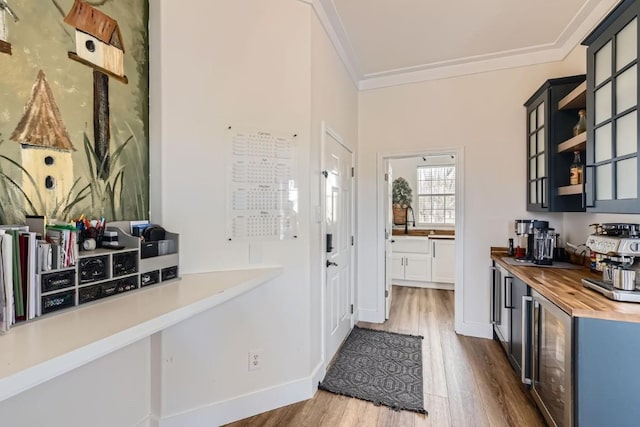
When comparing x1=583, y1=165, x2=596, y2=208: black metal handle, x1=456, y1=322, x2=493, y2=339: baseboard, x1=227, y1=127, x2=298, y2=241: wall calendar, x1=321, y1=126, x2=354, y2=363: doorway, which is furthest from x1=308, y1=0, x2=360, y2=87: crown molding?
x1=456, y1=322, x2=493, y2=339: baseboard

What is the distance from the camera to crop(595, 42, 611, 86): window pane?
169cm

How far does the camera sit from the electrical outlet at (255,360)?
198cm

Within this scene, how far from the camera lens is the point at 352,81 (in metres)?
3.41

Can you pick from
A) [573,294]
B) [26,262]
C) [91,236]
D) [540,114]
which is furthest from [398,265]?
[26,262]

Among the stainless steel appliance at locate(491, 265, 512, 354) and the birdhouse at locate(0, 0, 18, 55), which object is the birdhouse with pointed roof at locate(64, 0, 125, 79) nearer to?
the birdhouse at locate(0, 0, 18, 55)

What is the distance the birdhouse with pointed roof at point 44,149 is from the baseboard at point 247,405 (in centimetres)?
134

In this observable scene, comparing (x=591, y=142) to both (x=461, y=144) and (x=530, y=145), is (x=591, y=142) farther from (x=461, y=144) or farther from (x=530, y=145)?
(x=461, y=144)

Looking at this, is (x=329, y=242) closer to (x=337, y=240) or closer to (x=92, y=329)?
(x=337, y=240)

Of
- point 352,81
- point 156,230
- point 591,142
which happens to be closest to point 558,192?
point 591,142

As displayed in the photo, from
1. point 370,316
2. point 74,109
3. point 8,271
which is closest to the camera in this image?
point 8,271

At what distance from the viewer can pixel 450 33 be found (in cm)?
273

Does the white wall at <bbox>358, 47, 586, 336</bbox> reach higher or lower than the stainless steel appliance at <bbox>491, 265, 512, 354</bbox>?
higher

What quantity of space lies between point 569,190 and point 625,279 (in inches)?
37.7

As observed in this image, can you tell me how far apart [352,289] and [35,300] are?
276cm
